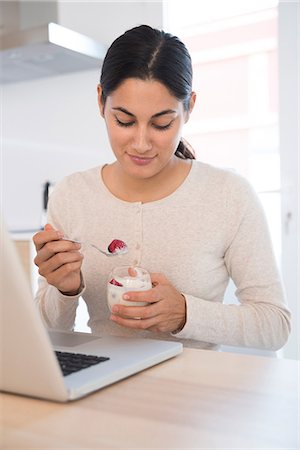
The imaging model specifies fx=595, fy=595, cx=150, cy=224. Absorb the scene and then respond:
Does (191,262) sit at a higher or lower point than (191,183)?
lower

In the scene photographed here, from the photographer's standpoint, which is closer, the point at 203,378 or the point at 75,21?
the point at 203,378

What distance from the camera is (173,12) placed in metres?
2.94

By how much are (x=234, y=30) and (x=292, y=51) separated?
0.40 meters

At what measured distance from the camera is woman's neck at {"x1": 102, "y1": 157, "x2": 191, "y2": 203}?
1364 millimetres

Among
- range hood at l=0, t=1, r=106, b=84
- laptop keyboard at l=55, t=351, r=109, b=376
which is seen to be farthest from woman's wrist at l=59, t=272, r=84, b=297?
range hood at l=0, t=1, r=106, b=84

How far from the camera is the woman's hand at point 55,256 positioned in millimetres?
1046

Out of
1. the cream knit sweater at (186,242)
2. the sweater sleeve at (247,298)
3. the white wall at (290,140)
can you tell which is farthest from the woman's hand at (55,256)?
the white wall at (290,140)

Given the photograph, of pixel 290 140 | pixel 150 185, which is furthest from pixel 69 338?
pixel 290 140

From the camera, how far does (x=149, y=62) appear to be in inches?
47.3

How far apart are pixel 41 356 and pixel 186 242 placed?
76cm

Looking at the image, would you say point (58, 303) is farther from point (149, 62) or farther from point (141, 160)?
point (149, 62)

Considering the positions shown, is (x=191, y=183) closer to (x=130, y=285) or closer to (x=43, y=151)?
(x=130, y=285)

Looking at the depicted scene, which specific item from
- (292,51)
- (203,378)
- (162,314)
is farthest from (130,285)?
(292,51)

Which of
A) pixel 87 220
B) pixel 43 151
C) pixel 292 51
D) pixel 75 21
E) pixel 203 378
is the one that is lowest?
pixel 203 378
